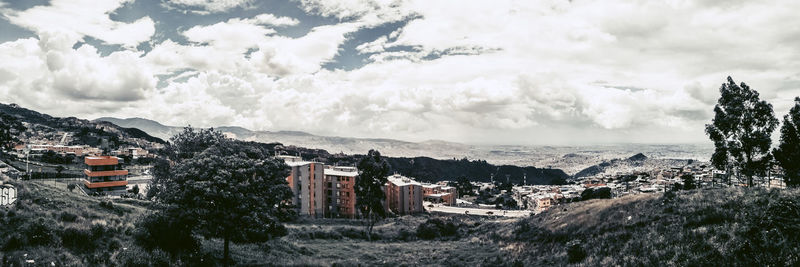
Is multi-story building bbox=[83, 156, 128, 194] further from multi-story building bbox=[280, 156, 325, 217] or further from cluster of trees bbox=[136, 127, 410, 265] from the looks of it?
cluster of trees bbox=[136, 127, 410, 265]

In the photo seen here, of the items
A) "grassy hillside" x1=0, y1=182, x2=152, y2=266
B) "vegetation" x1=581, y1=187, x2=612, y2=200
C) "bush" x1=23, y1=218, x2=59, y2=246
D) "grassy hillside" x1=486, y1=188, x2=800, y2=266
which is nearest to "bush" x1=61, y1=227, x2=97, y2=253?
"grassy hillside" x1=0, y1=182, x2=152, y2=266

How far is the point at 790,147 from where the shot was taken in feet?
130

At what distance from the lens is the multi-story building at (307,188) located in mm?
91875

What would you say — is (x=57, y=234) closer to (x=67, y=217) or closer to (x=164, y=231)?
(x=67, y=217)

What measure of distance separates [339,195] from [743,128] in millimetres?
76673

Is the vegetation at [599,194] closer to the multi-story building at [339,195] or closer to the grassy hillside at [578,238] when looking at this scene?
the grassy hillside at [578,238]

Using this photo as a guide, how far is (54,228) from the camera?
68.5 ft

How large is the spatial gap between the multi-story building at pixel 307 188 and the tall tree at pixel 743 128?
7565 centimetres

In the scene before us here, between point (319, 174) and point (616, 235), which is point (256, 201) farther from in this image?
point (319, 174)

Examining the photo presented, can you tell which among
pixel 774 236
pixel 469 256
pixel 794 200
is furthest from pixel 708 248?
pixel 469 256

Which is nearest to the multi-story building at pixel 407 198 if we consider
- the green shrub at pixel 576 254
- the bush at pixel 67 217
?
the green shrub at pixel 576 254

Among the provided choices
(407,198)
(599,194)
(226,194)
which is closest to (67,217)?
(226,194)

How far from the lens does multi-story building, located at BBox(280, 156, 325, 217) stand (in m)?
91.9

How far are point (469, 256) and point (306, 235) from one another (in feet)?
73.9
